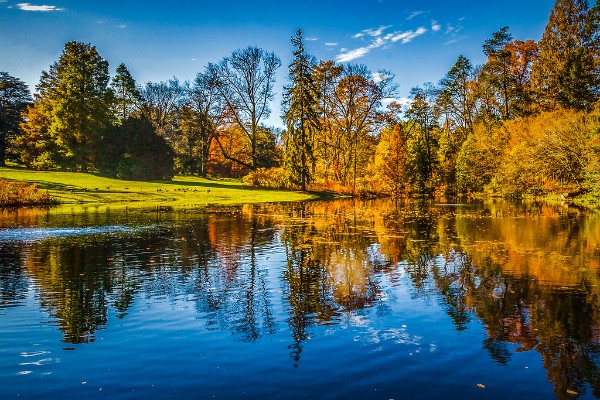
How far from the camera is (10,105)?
70.7 meters

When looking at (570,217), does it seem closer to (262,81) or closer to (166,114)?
(262,81)

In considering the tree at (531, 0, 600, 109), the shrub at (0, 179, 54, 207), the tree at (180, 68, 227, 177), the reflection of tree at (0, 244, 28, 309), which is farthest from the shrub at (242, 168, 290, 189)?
the reflection of tree at (0, 244, 28, 309)

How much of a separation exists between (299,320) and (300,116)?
46.4 meters

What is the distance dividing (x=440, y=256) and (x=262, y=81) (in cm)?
5159

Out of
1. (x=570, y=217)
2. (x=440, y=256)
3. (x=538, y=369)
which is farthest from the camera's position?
(x=570, y=217)

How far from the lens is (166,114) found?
88.0 m

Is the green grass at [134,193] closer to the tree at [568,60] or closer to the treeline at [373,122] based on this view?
the treeline at [373,122]

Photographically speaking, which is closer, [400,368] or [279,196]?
[400,368]

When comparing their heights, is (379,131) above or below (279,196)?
above

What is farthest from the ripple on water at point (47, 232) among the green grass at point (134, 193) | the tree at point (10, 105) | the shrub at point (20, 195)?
the tree at point (10, 105)

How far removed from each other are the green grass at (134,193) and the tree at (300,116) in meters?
3.73

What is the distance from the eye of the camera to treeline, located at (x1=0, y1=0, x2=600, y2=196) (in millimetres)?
52344

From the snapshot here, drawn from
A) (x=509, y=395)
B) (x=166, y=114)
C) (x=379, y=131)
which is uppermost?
(x=166, y=114)

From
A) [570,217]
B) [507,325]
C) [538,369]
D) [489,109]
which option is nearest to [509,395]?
[538,369]
